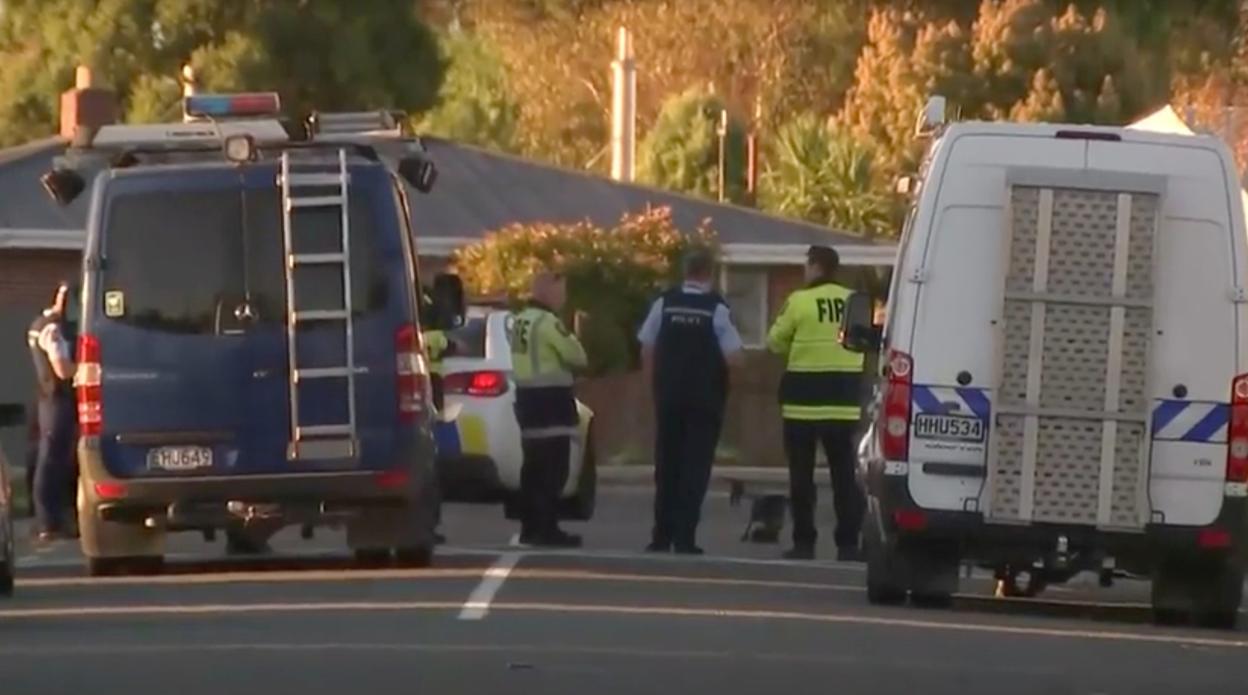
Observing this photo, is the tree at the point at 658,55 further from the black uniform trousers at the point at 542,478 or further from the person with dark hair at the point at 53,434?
the black uniform trousers at the point at 542,478

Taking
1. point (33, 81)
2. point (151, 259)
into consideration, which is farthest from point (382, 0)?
point (151, 259)

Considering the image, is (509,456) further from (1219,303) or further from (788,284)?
(788,284)

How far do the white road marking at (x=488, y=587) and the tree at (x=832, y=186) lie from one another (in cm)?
2812

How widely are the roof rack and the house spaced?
14.9 meters

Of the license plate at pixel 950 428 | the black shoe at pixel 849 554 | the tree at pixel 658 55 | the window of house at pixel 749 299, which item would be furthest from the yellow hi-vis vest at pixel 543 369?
the tree at pixel 658 55

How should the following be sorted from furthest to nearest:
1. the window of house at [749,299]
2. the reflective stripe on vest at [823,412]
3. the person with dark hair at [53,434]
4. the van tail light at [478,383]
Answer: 1. the window of house at [749,299]
2. the van tail light at [478,383]
3. the person with dark hair at [53,434]
4. the reflective stripe on vest at [823,412]

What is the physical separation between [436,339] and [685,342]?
8.25 ft

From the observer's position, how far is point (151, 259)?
17.5 meters

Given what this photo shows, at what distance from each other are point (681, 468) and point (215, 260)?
13.2 feet

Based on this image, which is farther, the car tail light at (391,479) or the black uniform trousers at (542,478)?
the black uniform trousers at (542,478)

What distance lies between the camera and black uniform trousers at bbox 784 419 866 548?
20203 mm

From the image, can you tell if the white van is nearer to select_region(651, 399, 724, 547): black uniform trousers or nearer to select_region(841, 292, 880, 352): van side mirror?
select_region(841, 292, 880, 352): van side mirror

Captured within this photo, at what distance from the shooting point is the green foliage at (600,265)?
3462cm

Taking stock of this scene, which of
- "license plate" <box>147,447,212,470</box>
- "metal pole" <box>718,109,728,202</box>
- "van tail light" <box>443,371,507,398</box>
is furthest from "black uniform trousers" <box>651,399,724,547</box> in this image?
"metal pole" <box>718,109,728,202</box>
